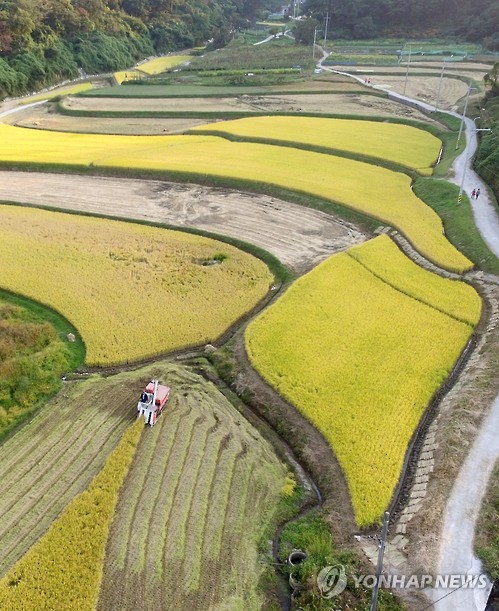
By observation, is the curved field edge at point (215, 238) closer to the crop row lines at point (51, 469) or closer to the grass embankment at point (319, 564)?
the crop row lines at point (51, 469)

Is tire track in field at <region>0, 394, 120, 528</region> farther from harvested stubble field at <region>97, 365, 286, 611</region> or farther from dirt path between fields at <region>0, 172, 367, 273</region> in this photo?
dirt path between fields at <region>0, 172, 367, 273</region>

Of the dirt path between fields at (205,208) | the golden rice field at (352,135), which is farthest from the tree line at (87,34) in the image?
the dirt path between fields at (205,208)

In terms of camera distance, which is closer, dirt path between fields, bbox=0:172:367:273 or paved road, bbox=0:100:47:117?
dirt path between fields, bbox=0:172:367:273

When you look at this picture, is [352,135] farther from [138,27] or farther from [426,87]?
[138,27]

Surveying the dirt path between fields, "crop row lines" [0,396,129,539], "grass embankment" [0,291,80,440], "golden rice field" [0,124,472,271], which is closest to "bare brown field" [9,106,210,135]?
"golden rice field" [0,124,472,271]

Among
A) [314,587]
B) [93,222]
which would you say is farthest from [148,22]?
[314,587]

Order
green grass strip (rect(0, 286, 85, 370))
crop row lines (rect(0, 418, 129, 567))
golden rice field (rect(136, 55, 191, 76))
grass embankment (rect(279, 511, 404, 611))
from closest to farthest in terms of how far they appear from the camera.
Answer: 1. grass embankment (rect(279, 511, 404, 611))
2. crop row lines (rect(0, 418, 129, 567))
3. green grass strip (rect(0, 286, 85, 370))
4. golden rice field (rect(136, 55, 191, 76))
